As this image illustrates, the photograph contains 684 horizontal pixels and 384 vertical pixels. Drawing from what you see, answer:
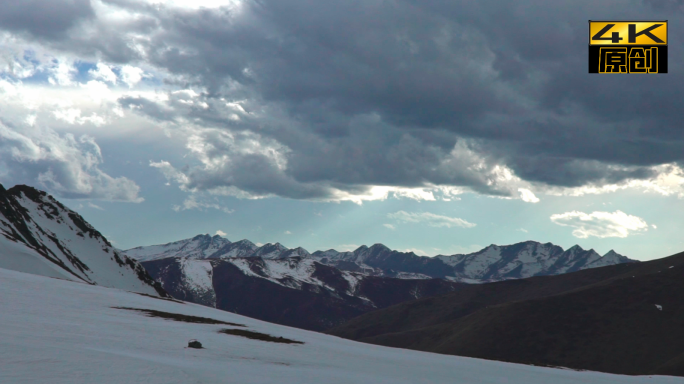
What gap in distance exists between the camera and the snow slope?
452 feet

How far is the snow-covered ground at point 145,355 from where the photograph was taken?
750 inches

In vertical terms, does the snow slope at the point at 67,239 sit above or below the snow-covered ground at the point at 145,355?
above

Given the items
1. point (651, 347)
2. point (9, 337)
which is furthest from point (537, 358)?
point (9, 337)

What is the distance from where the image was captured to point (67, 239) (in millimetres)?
177500

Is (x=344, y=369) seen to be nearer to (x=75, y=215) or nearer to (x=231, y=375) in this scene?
(x=231, y=375)

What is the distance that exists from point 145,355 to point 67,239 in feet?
576

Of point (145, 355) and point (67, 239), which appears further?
point (67, 239)

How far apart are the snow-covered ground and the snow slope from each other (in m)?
95.8

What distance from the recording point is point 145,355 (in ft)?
78.4

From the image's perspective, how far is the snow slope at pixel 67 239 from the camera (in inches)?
5418

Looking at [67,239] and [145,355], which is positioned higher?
[67,239]

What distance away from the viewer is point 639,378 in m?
50.9

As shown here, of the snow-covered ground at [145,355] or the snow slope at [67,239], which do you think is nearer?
the snow-covered ground at [145,355]

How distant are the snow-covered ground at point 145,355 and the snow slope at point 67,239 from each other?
95764 mm
